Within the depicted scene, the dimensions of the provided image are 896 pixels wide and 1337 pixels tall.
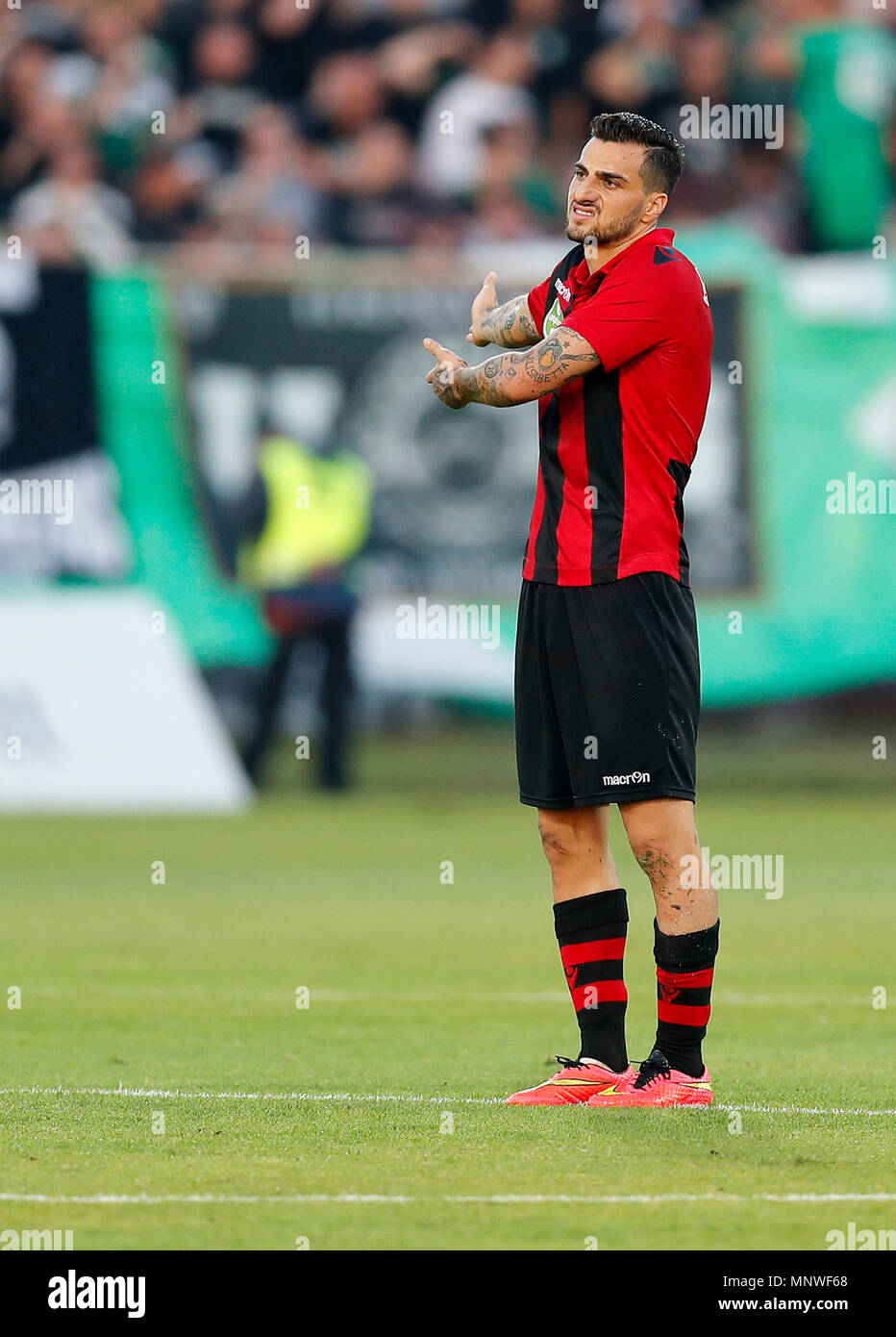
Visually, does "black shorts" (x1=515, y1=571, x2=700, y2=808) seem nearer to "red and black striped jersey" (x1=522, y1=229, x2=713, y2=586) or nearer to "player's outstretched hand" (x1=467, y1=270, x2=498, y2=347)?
"red and black striped jersey" (x1=522, y1=229, x2=713, y2=586)

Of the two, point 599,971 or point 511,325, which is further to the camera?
point 511,325

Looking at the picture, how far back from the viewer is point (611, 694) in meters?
5.57

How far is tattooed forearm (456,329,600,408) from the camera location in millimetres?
5477

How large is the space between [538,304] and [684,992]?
198 centimetres

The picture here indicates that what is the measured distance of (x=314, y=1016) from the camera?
7.22 m
